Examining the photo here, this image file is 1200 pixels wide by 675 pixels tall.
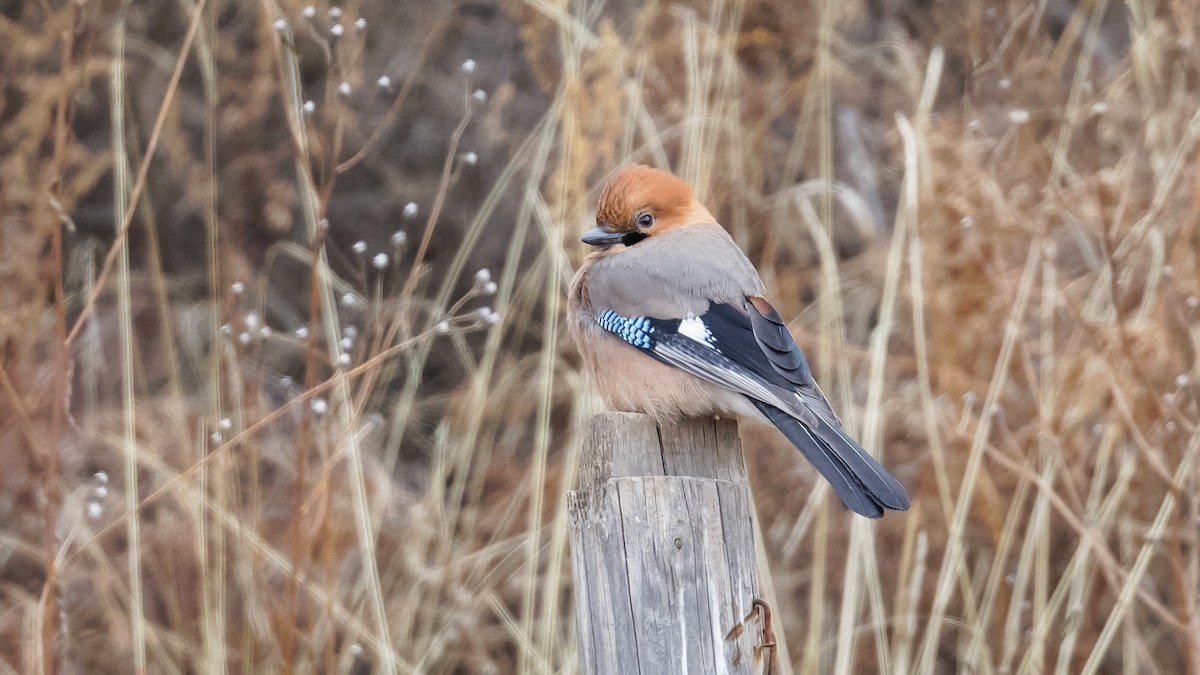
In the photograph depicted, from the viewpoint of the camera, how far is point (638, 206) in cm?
366

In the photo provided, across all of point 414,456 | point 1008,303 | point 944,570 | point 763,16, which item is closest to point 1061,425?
point 1008,303

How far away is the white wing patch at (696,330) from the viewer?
325 centimetres

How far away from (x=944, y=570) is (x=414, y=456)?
3.21m

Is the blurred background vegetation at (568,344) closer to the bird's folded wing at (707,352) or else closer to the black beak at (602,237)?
the black beak at (602,237)

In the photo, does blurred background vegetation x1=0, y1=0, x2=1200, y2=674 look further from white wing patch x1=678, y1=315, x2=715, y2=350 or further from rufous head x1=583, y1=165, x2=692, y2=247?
white wing patch x1=678, y1=315, x2=715, y2=350

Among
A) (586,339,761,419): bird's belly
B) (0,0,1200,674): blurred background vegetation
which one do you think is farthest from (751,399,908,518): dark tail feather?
(0,0,1200,674): blurred background vegetation

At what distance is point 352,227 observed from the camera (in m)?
6.43

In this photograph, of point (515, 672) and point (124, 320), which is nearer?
point (124, 320)

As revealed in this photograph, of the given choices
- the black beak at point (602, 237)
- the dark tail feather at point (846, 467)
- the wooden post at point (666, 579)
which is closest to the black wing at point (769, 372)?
the dark tail feather at point (846, 467)

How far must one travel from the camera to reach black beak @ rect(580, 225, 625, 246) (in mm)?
3645

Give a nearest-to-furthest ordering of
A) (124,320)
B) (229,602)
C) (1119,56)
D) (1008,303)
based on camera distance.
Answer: (124,320) < (1008,303) < (229,602) < (1119,56)

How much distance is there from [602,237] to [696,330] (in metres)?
0.50

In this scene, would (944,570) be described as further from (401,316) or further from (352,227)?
(352,227)

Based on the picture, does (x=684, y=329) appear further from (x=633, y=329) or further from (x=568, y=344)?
(x=568, y=344)
